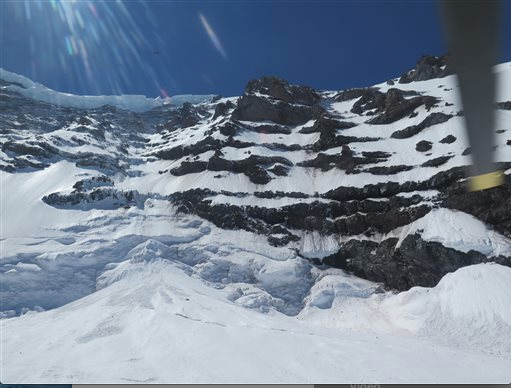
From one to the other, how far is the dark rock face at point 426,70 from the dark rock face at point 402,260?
7169 centimetres

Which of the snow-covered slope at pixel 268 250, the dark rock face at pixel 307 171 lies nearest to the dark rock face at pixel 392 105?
the dark rock face at pixel 307 171

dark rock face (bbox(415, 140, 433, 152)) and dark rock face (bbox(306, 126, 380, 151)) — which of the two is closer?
dark rock face (bbox(415, 140, 433, 152))

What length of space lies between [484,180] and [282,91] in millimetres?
107688

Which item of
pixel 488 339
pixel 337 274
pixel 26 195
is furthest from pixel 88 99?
pixel 488 339

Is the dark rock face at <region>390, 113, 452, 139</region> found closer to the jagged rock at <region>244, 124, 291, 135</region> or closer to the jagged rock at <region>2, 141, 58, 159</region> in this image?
the jagged rock at <region>244, 124, 291, 135</region>

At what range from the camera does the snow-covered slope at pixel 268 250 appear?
25.4 meters

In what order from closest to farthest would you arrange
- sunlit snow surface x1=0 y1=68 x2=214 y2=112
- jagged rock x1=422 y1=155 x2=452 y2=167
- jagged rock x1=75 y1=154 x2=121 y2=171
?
jagged rock x1=422 y1=155 x2=452 y2=167, jagged rock x1=75 y1=154 x2=121 y2=171, sunlit snow surface x1=0 y1=68 x2=214 y2=112

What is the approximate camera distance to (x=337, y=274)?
51938 mm

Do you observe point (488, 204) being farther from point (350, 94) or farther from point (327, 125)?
point (350, 94)

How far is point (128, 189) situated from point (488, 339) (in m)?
63.8

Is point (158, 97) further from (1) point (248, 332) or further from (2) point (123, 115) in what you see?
(1) point (248, 332)

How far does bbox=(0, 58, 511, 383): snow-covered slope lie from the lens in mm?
25375

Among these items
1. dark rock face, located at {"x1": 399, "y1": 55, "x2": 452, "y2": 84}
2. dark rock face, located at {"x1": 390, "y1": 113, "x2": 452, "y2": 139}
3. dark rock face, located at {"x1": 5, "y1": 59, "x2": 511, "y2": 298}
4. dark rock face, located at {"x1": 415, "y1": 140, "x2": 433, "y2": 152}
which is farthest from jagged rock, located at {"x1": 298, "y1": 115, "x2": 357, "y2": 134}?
dark rock face, located at {"x1": 399, "y1": 55, "x2": 452, "y2": 84}

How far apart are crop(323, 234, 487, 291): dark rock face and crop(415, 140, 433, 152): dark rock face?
22.1m
